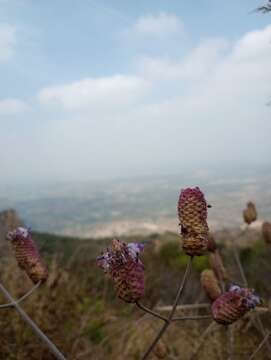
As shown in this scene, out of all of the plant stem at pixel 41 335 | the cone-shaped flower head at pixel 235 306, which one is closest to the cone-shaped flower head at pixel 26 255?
the plant stem at pixel 41 335

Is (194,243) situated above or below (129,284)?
above

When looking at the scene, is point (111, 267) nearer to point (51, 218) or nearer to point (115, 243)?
point (115, 243)

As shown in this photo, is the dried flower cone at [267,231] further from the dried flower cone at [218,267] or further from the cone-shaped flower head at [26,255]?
the cone-shaped flower head at [26,255]

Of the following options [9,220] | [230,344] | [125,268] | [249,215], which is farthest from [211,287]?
[9,220]

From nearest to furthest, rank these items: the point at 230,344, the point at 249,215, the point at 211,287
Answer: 1. the point at 211,287
2. the point at 230,344
3. the point at 249,215

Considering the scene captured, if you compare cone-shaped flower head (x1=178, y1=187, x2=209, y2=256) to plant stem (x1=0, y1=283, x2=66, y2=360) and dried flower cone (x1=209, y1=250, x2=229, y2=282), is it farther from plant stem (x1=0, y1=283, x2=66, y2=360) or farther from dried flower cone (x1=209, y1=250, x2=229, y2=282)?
dried flower cone (x1=209, y1=250, x2=229, y2=282)

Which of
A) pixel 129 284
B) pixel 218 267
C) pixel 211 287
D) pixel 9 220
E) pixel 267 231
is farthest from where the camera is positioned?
pixel 9 220

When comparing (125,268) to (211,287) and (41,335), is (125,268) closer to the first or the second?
(41,335)
